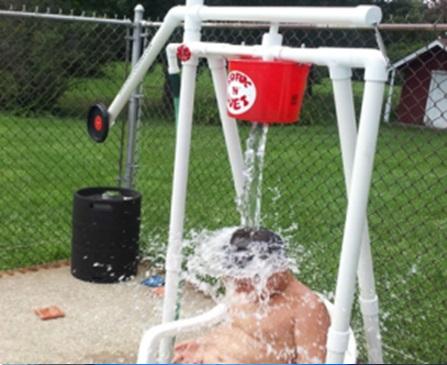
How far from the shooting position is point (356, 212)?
194 centimetres

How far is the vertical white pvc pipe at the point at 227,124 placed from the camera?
8.65 feet

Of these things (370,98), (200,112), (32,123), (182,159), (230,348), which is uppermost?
(370,98)

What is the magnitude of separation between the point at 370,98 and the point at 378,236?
374cm

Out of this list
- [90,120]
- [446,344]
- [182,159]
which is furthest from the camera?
[446,344]

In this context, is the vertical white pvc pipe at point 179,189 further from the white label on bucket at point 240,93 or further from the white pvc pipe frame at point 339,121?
the white label on bucket at point 240,93

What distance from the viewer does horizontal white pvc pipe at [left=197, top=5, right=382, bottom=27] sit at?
198cm

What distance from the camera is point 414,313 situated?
3.89 meters

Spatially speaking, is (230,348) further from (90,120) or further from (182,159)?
(90,120)

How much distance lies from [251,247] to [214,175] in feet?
17.6

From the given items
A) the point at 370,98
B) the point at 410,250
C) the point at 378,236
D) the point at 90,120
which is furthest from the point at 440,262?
the point at 370,98

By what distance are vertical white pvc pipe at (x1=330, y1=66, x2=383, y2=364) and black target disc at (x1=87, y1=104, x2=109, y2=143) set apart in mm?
1186

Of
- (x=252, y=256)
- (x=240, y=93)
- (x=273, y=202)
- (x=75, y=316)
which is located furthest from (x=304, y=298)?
(x=273, y=202)

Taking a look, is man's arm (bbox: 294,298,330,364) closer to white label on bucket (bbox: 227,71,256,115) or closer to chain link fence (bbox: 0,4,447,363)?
white label on bucket (bbox: 227,71,256,115)

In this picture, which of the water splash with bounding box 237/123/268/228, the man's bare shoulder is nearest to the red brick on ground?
the water splash with bounding box 237/123/268/228
